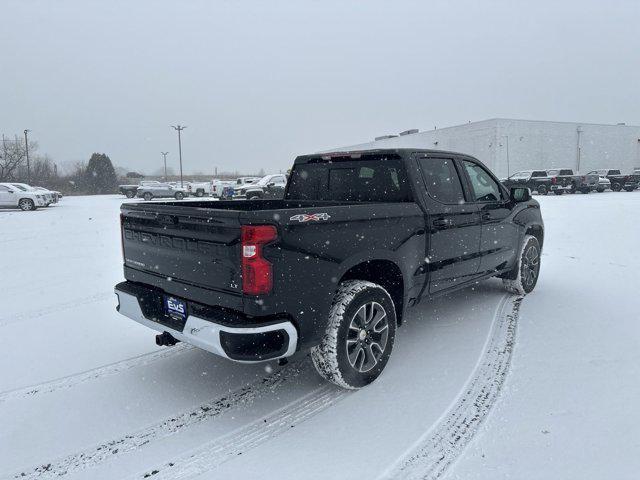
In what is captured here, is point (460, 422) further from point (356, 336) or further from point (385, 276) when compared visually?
point (385, 276)

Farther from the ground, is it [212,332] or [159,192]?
[159,192]

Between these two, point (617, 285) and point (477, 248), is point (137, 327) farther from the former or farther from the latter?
point (617, 285)

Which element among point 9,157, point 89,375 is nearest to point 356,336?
point 89,375

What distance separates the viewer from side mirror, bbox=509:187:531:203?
5547 millimetres

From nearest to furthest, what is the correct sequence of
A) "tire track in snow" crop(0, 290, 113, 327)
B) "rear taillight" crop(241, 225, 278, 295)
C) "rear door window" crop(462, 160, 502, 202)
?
1. "rear taillight" crop(241, 225, 278, 295)
2. "rear door window" crop(462, 160, 502, 202)
3. "tire track in snow" crop(0, 290, 113, 327)

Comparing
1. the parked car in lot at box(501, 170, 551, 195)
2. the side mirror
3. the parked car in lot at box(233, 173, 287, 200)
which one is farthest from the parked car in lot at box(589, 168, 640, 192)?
the side mirror

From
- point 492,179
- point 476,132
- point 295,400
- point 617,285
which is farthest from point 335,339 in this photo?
point 476,132

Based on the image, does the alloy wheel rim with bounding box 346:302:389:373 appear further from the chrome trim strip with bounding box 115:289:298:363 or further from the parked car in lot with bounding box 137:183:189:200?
the parked car in lot with bounding box 137:183:189:200

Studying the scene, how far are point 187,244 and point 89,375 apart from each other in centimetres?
164

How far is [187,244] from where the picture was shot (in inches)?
126

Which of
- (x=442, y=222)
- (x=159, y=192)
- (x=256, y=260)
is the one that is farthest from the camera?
(x=159, y=192)

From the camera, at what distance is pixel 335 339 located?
Answer: 329 centimetres

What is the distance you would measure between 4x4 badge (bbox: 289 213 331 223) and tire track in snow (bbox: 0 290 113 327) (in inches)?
161

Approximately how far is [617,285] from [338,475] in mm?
5591
